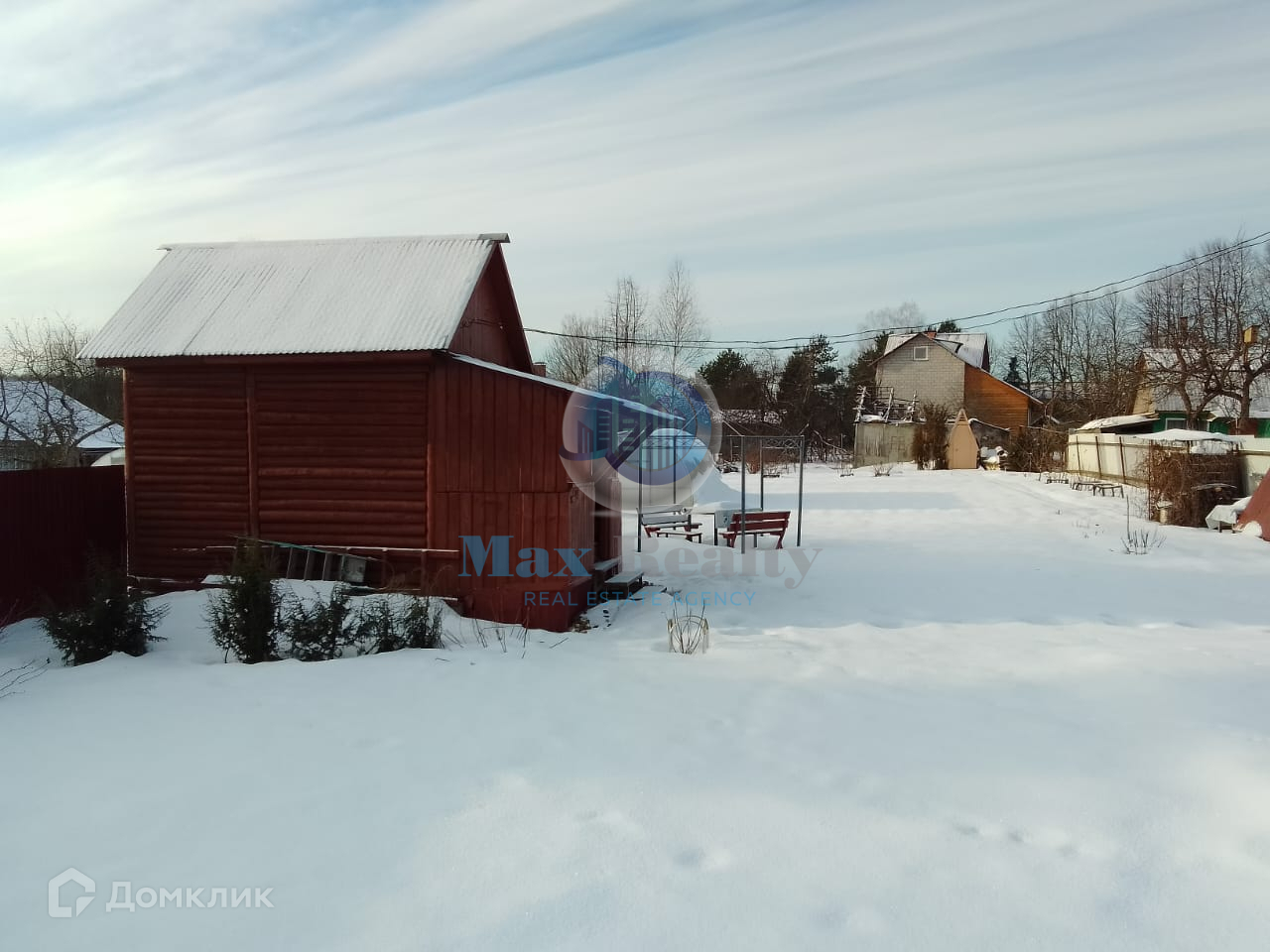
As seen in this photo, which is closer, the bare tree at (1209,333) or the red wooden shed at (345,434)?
the red wooden shed at (345,434)

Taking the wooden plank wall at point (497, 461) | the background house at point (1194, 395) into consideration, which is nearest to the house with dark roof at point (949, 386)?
the background house at point (1194, 395)

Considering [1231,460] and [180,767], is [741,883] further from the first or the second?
[1231,460]

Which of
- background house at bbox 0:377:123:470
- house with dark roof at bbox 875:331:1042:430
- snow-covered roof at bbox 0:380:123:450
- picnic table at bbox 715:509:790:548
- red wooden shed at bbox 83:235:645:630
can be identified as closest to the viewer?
red wooden shed at bbox 83:235:645:630

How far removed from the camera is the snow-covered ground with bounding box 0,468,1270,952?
304cm

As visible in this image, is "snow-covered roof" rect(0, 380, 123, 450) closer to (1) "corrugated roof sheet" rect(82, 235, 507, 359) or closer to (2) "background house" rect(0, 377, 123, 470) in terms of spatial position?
(2) "background house" rect(0, 377, 123, 470)

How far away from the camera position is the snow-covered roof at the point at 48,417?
21922mm

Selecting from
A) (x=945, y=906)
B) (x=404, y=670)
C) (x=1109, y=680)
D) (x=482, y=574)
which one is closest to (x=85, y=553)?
(x=482, y=574)

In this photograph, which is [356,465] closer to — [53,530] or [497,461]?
[497,461]

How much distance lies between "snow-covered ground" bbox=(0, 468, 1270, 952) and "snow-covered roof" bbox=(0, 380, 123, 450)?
61.6 feet

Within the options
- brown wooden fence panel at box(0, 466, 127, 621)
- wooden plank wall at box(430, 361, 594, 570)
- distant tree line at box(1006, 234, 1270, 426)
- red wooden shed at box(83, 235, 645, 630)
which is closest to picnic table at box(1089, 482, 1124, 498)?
distant tree line at box(1006, 234, 1270, 426)

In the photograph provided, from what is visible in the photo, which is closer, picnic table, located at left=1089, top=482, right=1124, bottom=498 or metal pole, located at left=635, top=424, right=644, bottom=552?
metal pole, located at left=635, top=424, right=644, bottom=552

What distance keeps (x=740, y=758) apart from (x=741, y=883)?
132 centimetres

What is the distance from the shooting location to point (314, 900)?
3160 mm

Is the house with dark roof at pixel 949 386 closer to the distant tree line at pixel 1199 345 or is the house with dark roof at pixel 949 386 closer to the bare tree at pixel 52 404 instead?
the distant tree line at pixel 1199 345
